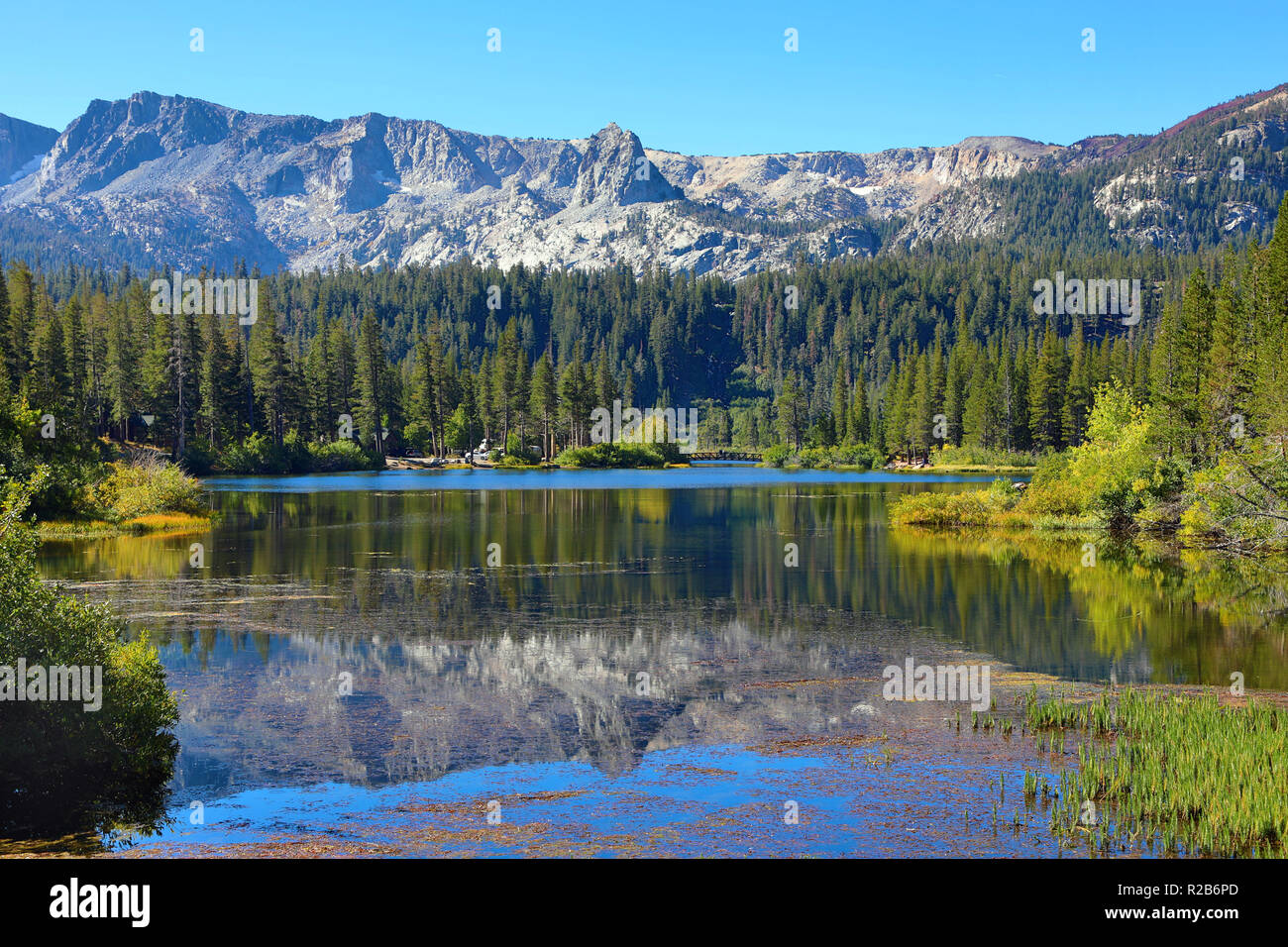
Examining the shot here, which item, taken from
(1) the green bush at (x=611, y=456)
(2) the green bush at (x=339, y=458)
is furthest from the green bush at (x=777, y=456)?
(2) the green bush at (x=339, y=458)

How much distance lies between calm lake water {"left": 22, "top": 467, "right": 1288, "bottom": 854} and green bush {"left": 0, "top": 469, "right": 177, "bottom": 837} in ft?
2.57

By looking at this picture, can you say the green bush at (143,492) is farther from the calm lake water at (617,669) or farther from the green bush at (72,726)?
the green bush at (72,726)

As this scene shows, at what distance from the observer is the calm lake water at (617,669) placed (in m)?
15.2

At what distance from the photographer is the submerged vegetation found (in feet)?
46.1

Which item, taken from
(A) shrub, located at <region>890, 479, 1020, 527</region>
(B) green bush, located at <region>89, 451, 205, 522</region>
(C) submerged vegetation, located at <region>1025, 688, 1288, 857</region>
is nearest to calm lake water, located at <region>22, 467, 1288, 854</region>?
(C) submerged vegetation, located at <region>1025, 688, 1288, 857</region>

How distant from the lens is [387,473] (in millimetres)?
137250

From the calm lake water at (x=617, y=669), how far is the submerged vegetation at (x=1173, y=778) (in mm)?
1222

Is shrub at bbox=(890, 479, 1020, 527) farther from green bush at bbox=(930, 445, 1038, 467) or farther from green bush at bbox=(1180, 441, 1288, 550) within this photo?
green bush at bbox=(930, 445, 1038, 467)

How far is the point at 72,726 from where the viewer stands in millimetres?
15812

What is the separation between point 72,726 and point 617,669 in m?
12.0

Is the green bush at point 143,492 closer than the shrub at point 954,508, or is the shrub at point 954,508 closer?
the green bush at point 143,492

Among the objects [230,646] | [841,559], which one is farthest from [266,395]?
[230,646]
